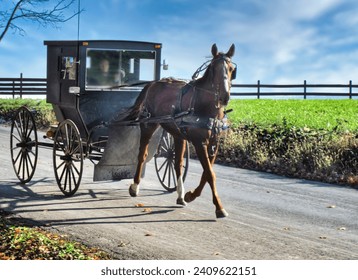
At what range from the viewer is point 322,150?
13.2m

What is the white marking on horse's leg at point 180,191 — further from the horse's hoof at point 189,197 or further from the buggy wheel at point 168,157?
the buggy wheel at point 168,157

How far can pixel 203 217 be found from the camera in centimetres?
856

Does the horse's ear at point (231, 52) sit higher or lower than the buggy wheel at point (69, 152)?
higher

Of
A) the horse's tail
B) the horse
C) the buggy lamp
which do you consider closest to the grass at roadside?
the horse

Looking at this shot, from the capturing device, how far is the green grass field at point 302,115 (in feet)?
51.7

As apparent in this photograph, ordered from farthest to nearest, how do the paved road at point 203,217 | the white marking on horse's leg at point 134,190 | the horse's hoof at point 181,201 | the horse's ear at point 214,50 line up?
the white marking on horse's leg at point 134,190 → the horse's hoof at point 181,201 → the horse's ear at point 214,50 → the paved road at point 203,217

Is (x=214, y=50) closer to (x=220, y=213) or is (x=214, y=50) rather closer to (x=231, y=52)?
(x=231, y=52)

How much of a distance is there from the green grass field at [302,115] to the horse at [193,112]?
20.3 feet

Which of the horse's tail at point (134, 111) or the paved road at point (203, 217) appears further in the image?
the horse's tail at point (134, 111)

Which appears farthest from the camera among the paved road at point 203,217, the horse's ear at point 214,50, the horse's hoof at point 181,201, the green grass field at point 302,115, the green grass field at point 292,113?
the green grass field at point 292,113

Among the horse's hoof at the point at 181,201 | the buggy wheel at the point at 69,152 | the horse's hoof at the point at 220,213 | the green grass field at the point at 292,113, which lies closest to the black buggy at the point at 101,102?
the buggy wheel at the point at 69,152

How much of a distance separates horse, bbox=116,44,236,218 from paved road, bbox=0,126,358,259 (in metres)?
0.44

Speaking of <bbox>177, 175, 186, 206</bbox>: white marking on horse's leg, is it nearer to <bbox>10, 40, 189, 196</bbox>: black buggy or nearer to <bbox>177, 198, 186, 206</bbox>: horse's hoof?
<bbox>177, 198, 186, 206</bbox>: horse's hoof

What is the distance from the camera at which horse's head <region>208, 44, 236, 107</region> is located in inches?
279
